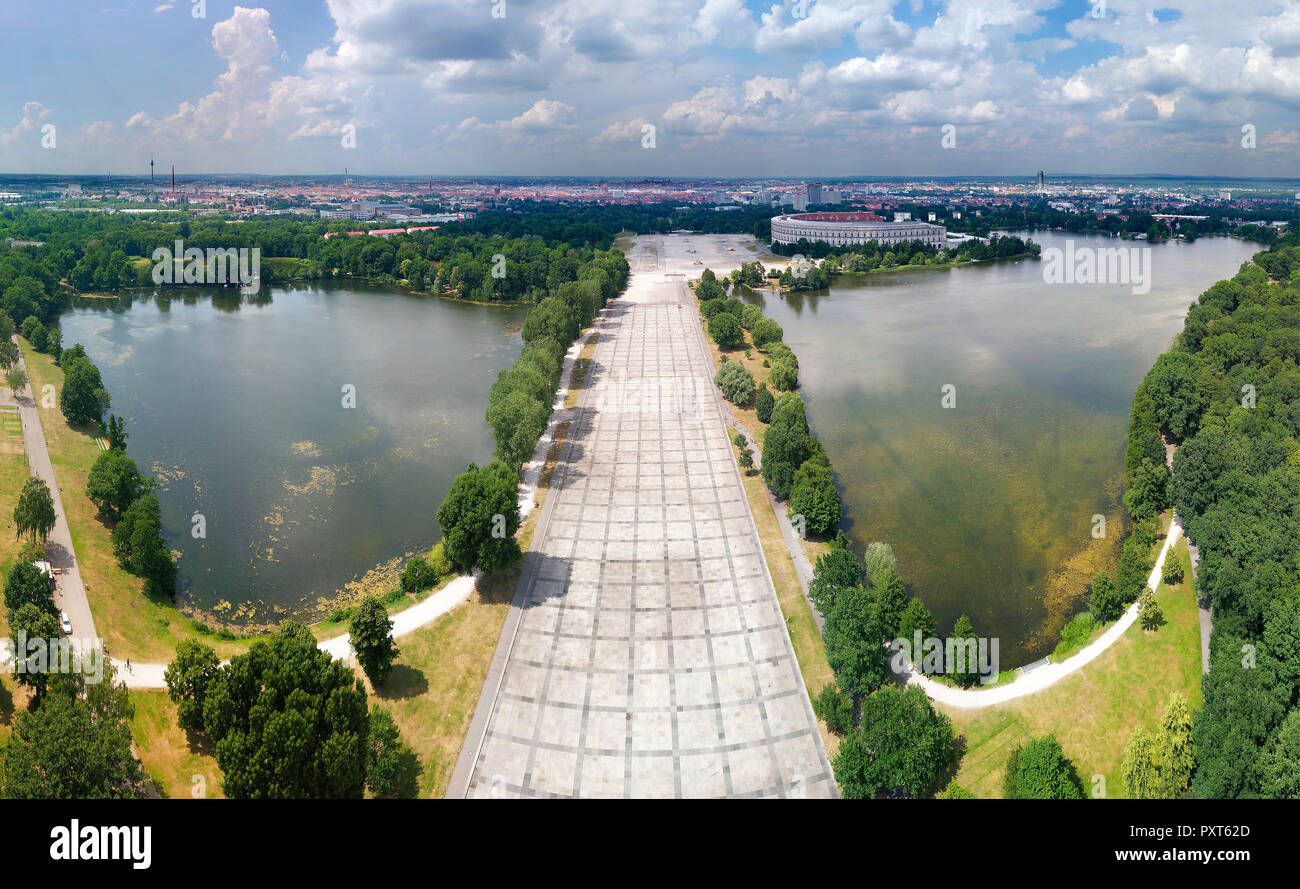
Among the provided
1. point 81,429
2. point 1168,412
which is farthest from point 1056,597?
point 81,429

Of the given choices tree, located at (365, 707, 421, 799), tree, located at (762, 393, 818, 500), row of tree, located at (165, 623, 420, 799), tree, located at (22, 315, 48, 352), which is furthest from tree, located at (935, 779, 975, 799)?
tree, located at (22, 315, 48, 352)

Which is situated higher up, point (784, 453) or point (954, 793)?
point (784, 453)

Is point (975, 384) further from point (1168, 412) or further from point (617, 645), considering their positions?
point (617, 645)

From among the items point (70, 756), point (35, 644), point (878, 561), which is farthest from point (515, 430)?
point (70, 756)

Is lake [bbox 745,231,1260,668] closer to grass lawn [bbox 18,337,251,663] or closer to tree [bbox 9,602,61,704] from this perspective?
grass lawn [bbox 18,337,251,663]

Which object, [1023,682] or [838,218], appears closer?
[1023,682]

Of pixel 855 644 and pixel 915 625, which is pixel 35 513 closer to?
pixel 855 644
